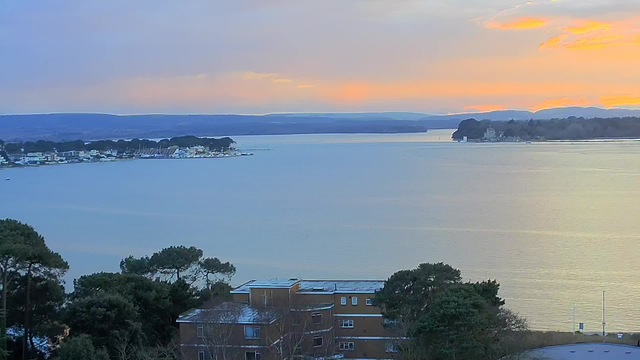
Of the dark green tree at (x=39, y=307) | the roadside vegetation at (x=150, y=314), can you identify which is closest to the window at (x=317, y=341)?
the roadside vegetation at (x=150, y=314)

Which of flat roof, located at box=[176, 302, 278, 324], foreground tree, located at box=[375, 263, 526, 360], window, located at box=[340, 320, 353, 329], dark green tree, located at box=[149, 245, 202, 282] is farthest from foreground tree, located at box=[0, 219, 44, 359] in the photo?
foreground tree, located at box=[375, 263, 526, 360]

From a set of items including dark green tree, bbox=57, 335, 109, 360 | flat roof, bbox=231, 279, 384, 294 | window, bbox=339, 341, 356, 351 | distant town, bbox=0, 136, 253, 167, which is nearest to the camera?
dark green tree, bbox=57, 335, 109, 360

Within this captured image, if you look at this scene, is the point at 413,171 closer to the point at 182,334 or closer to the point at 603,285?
the point at 603,285

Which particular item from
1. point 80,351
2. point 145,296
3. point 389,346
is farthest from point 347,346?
point 80,351

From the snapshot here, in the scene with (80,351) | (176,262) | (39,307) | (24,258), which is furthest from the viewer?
(176,262)

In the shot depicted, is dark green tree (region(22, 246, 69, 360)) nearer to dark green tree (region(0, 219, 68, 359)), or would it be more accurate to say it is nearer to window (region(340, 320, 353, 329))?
dark green tree (region(0, 219, 68, 359))

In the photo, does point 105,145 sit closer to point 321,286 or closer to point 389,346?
point 321,286
